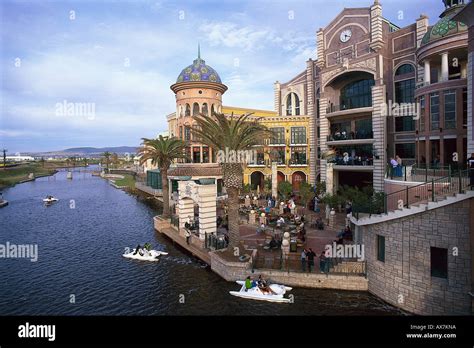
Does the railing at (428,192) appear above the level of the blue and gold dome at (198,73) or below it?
below

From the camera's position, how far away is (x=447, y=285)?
13328 mm

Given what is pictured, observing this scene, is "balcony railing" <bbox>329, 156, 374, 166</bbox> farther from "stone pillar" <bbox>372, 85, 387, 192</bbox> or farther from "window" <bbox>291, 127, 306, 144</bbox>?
"window" <bbox>291, 127, 306, 144</bbox>

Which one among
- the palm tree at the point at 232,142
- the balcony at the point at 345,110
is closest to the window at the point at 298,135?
the balcony at the point at 345,110

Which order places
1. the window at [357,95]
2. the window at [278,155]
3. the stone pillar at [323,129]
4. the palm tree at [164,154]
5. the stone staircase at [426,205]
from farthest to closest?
the window at [278,155] → the stone pillar at [323,129] → the window at [357,95] → the palm tree at [164,154] → the stone staircase at [426,205]

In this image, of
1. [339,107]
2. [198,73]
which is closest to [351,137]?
[339,107]

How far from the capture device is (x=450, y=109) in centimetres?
2119

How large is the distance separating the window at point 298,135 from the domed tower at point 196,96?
11905 mm

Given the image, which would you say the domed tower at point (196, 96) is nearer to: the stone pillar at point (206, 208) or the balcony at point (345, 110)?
the balcony at point (345, 110)

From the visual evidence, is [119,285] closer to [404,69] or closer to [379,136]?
[379,136]

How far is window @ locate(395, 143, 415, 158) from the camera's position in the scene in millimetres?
32500

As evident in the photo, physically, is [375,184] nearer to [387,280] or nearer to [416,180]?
[416,180]

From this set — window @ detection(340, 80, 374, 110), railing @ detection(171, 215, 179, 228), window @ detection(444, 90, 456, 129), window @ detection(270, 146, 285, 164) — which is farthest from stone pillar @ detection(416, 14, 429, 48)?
railing @ detection(171, 215, 179, 228)

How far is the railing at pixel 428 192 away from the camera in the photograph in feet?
46.0

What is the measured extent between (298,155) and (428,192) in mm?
32134
